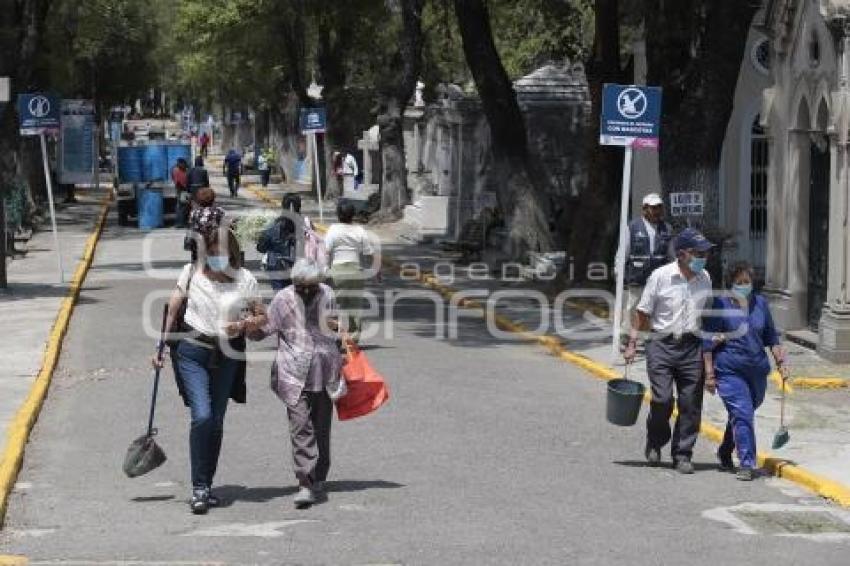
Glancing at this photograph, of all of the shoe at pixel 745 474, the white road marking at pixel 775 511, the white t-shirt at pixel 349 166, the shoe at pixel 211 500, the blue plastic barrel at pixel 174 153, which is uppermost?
the blue plastic barrel at pixel 174 153

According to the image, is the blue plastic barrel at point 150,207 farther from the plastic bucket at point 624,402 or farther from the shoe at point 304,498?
the shoe at point 304,498

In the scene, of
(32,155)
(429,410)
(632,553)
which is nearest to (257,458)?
(429,410)

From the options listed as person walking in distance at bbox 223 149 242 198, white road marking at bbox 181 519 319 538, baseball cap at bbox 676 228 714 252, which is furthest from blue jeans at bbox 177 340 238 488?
person walking in distance at bbox 223 149 242 198

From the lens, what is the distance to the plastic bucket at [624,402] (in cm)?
1162

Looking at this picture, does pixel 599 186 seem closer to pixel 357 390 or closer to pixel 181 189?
pixel 357 390

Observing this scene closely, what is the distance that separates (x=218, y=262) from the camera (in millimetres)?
10039

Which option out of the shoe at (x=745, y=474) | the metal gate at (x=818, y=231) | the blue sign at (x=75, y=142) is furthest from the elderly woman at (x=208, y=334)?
the blue sign at (x=75, y=142)

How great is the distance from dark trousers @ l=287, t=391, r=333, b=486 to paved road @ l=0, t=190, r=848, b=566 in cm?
28

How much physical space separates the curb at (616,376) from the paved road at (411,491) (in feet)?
0.57

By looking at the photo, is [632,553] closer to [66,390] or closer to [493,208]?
[66,390]

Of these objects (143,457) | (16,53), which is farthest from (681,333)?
(16,53)

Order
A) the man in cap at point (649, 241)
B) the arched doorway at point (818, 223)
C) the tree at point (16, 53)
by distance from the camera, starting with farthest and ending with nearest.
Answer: the tree at point (16, 53)
the arched doorway at point (818, 223)
the man in cap at point (649, 241)

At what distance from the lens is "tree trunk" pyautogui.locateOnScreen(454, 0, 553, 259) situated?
27.3 m

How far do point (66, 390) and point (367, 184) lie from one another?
146 feet
